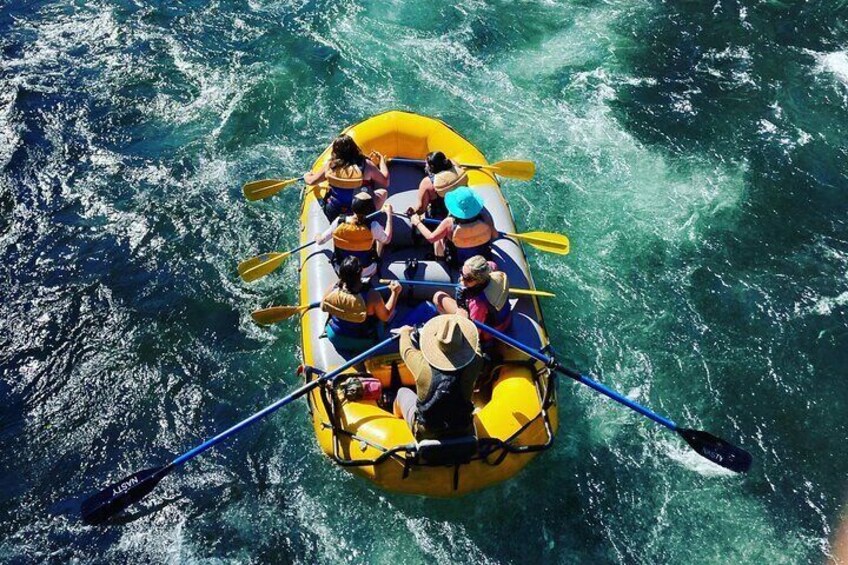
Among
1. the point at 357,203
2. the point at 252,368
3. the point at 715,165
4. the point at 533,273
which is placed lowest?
the point at 252,368

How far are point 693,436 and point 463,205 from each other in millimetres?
2813

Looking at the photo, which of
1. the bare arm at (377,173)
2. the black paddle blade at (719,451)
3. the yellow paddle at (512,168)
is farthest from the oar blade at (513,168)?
the black paddle blade at (719,451)

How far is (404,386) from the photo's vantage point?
6.17 m

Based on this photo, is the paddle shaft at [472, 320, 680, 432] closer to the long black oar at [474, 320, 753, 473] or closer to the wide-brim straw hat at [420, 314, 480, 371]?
the long black oar at [474, 320, 753, 473]

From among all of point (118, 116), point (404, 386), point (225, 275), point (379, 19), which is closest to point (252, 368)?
point (225, 275)

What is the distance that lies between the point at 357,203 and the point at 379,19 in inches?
250

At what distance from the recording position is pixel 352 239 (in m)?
6.22

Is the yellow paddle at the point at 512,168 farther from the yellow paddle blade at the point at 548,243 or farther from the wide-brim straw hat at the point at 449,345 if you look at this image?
the wide-brim straw hat at the point at 449,345

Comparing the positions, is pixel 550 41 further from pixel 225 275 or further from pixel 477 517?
pixel 477 517

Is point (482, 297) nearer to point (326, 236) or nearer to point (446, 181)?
point (446, 181)

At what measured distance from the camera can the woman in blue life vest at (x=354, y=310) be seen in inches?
224

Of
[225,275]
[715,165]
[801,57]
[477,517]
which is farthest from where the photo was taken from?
[801,57]

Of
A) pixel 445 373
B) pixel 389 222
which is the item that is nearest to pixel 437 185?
pixel 389 222

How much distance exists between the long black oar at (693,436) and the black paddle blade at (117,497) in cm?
Answer: 295
